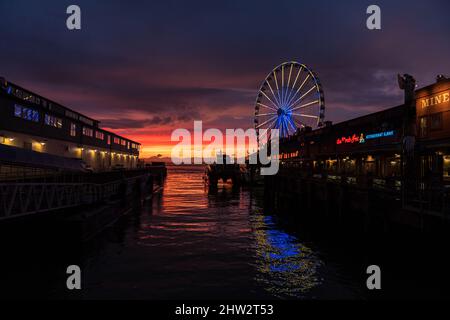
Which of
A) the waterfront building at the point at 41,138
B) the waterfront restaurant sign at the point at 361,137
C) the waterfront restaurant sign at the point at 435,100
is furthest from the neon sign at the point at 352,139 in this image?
the waterfront building at the point at 41,138

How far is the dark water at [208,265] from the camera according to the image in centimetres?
1414

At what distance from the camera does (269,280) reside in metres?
15.5

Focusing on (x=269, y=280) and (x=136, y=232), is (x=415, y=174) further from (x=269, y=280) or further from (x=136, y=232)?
(x=136, y=232)

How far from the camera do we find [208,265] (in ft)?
58.3

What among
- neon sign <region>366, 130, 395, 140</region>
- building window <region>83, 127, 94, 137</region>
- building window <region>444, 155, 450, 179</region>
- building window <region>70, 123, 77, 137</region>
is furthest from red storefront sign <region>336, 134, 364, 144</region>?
building window <region>83, 127, 94, 137</region>

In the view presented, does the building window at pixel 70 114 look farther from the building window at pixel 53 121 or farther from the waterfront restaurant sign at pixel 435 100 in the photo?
the waterfront restaurant sign at pixel 435 100

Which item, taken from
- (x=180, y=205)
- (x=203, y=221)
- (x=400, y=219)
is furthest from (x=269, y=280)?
(x=180, y=205)

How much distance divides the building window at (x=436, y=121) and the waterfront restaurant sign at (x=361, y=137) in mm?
6810

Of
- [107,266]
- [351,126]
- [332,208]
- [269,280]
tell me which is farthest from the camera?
[351,126]

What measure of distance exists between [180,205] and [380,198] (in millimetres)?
28663

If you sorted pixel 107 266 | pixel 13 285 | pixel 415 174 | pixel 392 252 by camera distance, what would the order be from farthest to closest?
pixel 415 174 → pixel 392 252 → pixel 107 266 → pixel 13 285

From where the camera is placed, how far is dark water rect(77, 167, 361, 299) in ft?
46.4

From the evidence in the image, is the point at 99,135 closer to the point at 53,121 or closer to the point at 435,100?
the point at 53,121

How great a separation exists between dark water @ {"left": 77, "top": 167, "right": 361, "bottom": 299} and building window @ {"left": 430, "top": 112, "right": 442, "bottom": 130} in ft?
45.2
